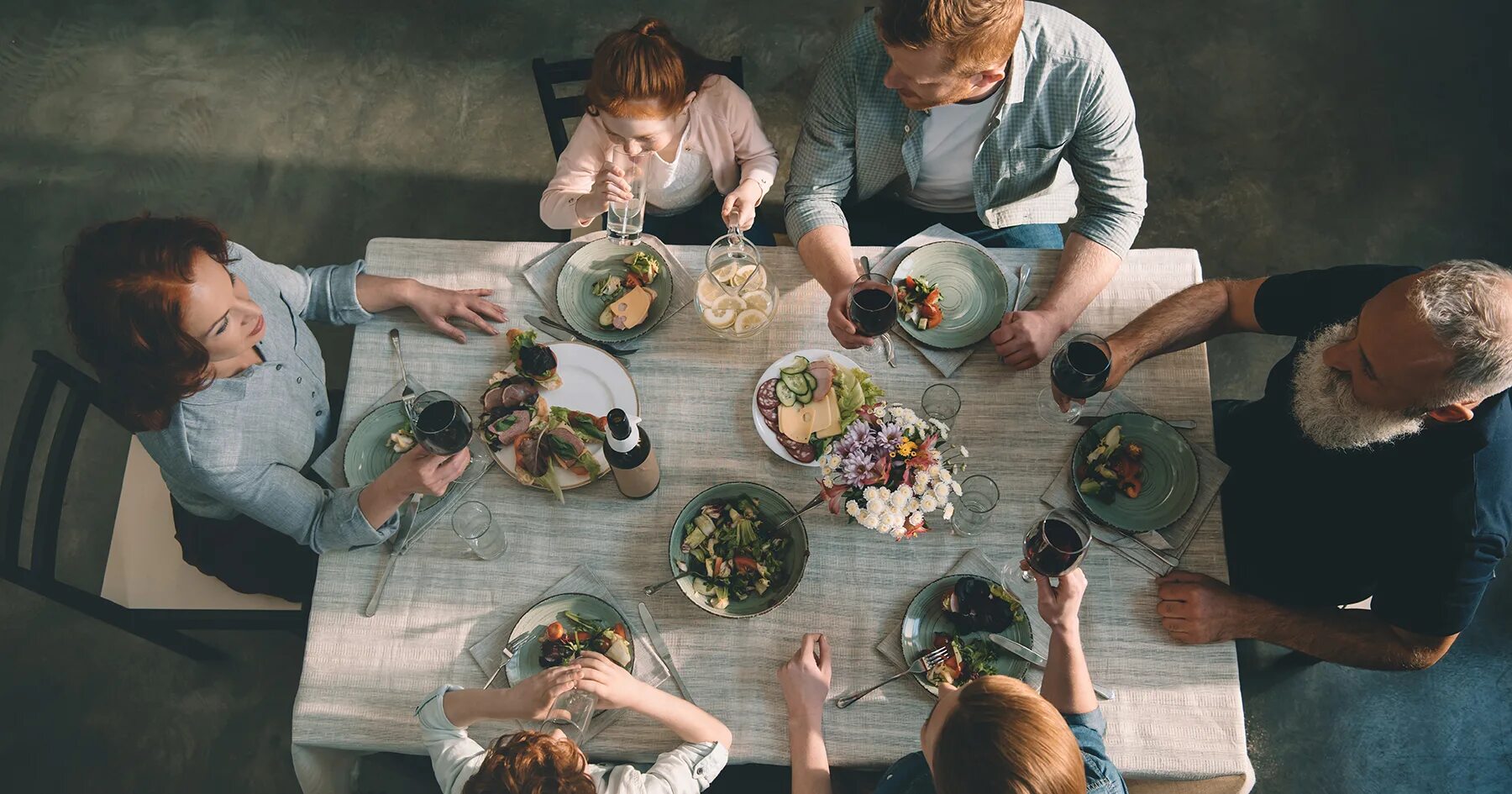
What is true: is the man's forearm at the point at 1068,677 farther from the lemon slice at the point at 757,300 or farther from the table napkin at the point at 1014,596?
the lemon slice at the point at 757,300

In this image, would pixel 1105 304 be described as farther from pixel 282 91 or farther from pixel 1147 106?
pixel 282 91

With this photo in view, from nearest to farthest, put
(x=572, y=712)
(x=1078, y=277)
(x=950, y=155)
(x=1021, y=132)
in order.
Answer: (x=572, y=712) < (x=1078, y=277) < (x=1021, y=132) < (x=950, y=155)

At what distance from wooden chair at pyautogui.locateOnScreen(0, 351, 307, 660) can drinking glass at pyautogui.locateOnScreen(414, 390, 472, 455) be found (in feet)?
2.38

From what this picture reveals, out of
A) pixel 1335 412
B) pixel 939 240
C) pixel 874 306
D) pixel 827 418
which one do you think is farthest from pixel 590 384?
pixel 1335 412

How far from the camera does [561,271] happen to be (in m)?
2.03

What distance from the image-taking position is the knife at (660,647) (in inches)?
66.3

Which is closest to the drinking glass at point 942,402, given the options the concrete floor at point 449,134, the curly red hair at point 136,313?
the curly red hair at point 136,313

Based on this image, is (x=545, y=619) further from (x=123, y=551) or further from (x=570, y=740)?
(x=123, y=551)

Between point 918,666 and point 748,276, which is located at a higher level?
point 748,276

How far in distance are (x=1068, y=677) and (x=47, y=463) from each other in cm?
218

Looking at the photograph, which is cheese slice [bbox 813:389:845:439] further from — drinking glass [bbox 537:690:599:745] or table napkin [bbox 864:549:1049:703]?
drinking glass [bbox 537:690:599:745]

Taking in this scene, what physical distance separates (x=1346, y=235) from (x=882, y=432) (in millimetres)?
2709

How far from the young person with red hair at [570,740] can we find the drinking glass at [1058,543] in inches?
A: 25.6

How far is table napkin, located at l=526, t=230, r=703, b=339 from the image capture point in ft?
6.57
